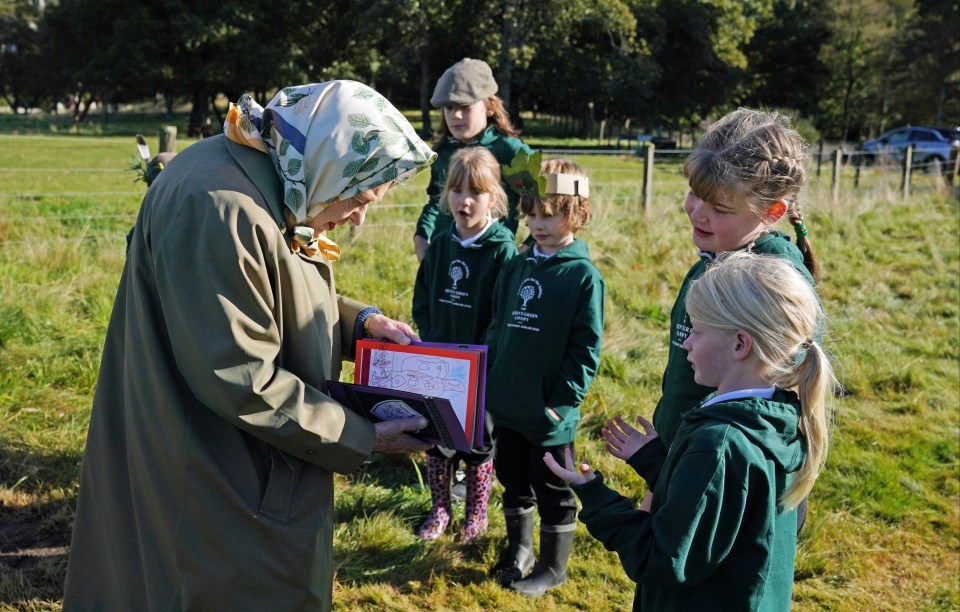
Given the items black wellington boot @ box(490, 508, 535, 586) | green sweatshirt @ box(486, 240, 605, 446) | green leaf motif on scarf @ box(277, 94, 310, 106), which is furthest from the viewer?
black wellington boot @ box(490, 508, 535, 586)

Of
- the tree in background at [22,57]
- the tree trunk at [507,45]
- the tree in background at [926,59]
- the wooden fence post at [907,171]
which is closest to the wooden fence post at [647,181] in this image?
the wooden fence post at [907,171]

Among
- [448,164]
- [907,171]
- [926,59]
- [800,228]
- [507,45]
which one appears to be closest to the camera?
[800,228]

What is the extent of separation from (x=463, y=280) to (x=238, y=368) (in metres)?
2.17

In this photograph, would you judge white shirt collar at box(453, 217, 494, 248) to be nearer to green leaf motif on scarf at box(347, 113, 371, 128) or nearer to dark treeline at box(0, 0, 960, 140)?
green leaf motif on scarf at box(347, 113, 371, 128)

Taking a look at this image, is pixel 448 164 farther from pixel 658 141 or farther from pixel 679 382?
pixel 658 141

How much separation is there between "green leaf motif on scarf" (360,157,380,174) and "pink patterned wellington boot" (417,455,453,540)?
224cm

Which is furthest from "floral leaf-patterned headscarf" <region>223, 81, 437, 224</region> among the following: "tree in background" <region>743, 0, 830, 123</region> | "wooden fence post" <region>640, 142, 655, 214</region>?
"tree in background" <region>743, 0, 830, 123</region>

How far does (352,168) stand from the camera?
6.40 feet

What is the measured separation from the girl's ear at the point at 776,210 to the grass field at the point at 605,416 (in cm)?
93

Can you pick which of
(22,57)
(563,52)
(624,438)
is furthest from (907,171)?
(22,57)

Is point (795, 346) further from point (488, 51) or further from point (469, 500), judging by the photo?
point (488, 51)

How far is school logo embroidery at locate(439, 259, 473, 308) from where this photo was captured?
3.96 metres

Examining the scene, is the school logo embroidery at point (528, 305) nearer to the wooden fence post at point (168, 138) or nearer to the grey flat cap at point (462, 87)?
the grey flat cap at point (462, 87)

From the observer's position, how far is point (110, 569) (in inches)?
85.7
